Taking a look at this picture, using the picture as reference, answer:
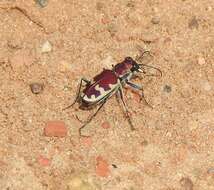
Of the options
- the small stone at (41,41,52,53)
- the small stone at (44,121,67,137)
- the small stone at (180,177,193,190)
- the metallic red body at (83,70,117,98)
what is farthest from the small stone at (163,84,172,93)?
the small stone at (41,41,52,53)

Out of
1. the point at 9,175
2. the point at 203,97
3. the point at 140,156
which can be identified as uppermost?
the point at 203,97

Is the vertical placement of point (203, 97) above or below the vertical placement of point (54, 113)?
above

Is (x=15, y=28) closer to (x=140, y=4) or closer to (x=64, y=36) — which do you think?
(x=64, y=36)

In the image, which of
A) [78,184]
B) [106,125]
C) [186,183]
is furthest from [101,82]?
[186,183]

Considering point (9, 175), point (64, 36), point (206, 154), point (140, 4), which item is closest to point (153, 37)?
point (140, 4)

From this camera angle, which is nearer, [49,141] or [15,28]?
[49,141]

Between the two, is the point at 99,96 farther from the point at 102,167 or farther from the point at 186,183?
the point at 186,183
